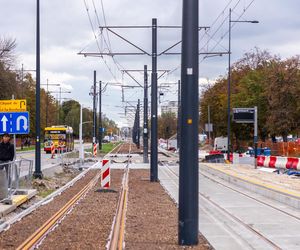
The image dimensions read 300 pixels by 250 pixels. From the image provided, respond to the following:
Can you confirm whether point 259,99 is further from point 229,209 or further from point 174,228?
point 174,228

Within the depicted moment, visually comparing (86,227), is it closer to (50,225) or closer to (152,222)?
(50,225)

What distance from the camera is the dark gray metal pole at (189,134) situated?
388 inches

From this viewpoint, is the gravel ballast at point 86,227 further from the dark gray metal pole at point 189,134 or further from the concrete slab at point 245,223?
the concrete slab at point 245,223

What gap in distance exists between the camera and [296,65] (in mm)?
59594

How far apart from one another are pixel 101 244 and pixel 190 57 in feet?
11.5

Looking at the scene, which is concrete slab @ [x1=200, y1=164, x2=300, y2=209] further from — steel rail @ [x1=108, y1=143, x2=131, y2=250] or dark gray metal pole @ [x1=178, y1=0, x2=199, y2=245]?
dark gray metal pole @ [x1=178, y1=0, x2=199, y2=245]

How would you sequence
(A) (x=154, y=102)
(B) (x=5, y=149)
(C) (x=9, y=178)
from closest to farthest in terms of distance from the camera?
(C) (x=9, y=178)
(B) (x=5, y=149)
(A) (x=154, y=102)

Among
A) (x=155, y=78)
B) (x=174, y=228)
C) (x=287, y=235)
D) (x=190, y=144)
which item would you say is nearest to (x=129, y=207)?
(x=174, y=228)

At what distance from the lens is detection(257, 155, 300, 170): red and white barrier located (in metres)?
32.4

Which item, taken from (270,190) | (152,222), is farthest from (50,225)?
(270,190)

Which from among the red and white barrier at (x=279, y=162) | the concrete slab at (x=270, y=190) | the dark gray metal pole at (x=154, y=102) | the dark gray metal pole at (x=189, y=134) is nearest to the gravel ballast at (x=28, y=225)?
the dark gray metal pole at (x=189, y=134)

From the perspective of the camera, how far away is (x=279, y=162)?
3494cm

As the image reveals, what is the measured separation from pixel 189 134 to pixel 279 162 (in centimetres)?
2606

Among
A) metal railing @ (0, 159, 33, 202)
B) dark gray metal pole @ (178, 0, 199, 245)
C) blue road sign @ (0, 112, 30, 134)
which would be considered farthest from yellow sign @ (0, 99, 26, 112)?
dark gray metal pole @ (178, 0, 199, 245)
